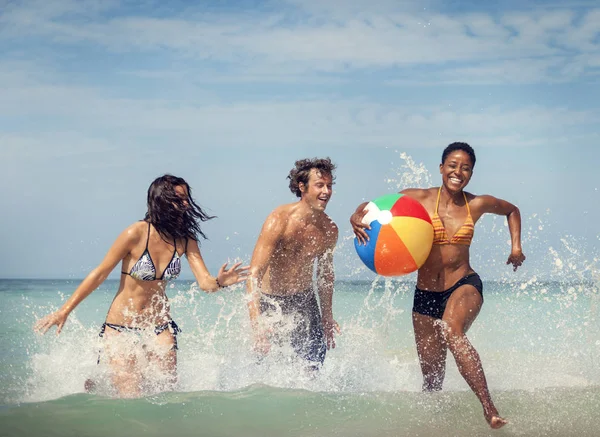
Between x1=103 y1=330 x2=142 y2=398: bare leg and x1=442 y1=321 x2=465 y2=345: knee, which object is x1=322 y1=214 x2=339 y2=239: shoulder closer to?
x1=442 y1=321 x2=465 y2=345: knee

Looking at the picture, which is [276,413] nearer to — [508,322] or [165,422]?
[165,422]

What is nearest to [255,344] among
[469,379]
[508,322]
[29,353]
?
[469,379]

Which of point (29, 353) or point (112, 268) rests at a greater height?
point (112, 268)

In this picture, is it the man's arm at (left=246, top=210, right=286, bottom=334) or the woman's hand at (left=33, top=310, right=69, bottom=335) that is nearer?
the woman's hand at (left=33, top=310, right=69, bottom=335)

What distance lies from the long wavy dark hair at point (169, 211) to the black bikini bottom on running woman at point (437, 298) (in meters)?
2.07

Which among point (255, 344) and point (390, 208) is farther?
point (255, 344)

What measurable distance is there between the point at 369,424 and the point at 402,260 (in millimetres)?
1355

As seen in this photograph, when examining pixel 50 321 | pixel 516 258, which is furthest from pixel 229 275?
pixel 516 258

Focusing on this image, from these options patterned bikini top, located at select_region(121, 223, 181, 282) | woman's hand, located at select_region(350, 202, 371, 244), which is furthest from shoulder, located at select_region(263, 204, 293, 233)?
patterned bikini top, located at select_region(121, 223, 181, 282)

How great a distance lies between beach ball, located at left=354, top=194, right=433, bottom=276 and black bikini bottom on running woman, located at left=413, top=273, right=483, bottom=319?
0.36 m

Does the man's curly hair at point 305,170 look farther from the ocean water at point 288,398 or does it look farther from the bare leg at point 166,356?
the bare leg at point 166,356

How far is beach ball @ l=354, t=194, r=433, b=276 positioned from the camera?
6062 mm

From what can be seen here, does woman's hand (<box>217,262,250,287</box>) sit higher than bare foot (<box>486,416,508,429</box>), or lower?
higher

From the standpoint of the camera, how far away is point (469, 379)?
225 inches
